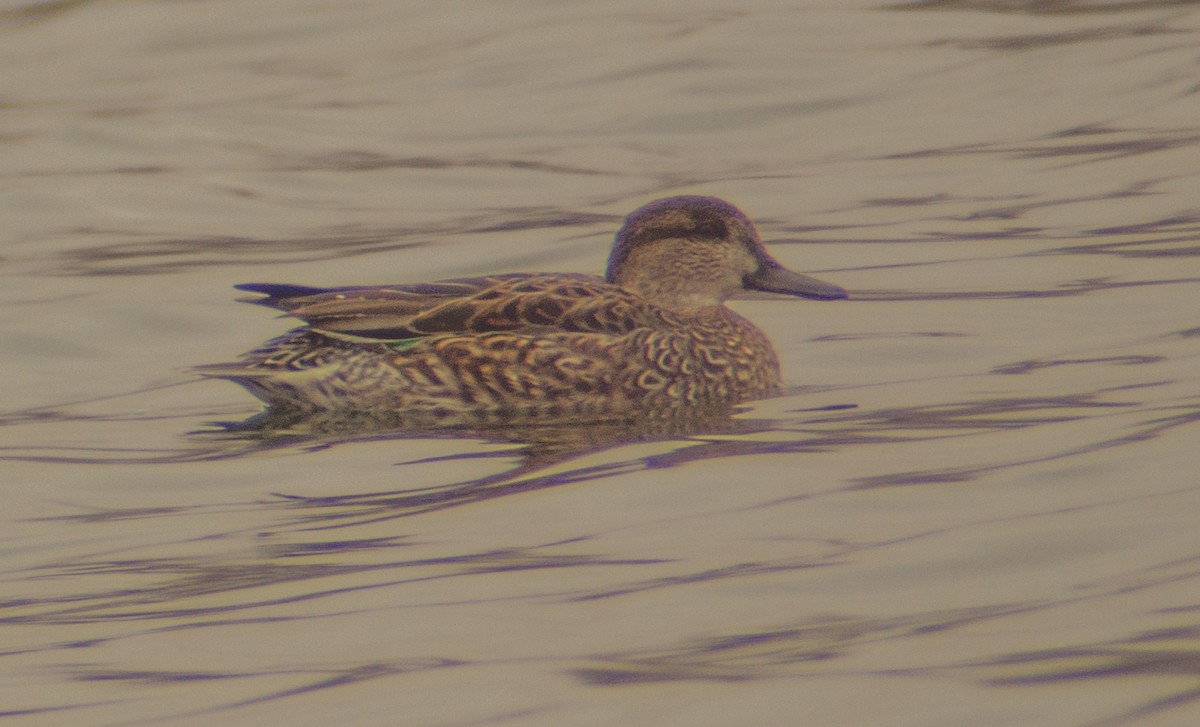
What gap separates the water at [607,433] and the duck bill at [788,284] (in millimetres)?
278

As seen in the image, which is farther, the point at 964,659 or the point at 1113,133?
the point at 1113,133

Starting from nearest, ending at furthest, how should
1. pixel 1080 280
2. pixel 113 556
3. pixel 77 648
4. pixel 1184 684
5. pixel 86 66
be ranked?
pixel 1184 684, pixel 77 648, pixel 113 556, pixel 1080 280, pixel 86 66

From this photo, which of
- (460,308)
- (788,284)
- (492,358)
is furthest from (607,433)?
(788,284)

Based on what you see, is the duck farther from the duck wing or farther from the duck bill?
the duck bill

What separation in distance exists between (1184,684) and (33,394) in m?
5.55

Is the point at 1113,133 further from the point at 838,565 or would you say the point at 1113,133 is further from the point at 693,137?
the point at 838,565

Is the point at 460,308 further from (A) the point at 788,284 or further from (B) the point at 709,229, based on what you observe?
(A) the point at 788,284

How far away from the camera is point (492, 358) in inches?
306

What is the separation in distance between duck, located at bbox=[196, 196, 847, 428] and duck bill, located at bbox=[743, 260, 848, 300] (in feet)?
1.20

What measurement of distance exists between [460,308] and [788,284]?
130 cm

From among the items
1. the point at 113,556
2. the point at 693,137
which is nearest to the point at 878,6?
the point at 693,137

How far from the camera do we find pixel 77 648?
4980 millimetres

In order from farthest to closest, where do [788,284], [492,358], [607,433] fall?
[788,284]
[492,358]
[607,433]

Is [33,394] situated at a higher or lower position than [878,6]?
lower
